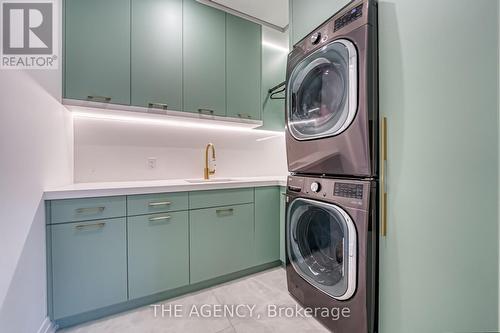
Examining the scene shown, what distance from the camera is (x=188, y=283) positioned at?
5.13 ft

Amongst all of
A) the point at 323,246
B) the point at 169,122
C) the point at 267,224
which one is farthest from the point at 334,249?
the point at 169,122

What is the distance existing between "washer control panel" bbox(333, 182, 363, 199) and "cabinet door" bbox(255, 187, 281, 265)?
910 mm

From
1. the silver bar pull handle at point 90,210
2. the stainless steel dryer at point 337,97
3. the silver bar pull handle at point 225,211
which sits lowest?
the silver bar pull handle at point 225,211

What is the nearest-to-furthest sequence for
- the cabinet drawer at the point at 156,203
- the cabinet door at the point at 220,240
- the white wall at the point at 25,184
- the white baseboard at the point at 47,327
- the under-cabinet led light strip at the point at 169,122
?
the white wall at the point at 25,184, the white baseboard at the point at 47,327, the cabinet drawer at the point at 156,203, the cabinet door at the point at 220,240, the under-cabinet led light strip at the point at 169,122

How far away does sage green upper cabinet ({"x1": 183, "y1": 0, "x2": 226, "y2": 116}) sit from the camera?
1.80 m

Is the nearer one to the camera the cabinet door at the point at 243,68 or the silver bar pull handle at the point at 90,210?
the silver bar pull handle at the point at 90,210

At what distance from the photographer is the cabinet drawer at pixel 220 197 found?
1603 mm

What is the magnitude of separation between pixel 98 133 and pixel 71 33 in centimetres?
74

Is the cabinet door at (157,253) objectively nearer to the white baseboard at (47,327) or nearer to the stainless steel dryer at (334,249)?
the white baseboard at (47,327)

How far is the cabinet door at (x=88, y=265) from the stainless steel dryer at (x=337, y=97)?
1.29m

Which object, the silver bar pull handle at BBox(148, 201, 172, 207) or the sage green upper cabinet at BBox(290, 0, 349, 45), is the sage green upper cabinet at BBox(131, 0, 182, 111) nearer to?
the silver bar pull handle at BBox(148, 201, 172, 207)

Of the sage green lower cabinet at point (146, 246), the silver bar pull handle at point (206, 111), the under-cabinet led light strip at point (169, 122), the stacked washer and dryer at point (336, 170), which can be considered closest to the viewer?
the stacked washer and dryer at point (336, 170)

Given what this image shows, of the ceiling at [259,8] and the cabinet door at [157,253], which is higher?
the ceiling at [259,8]

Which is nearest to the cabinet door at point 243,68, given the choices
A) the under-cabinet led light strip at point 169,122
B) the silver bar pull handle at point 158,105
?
the under-cabinet led light strip at point 169,122
